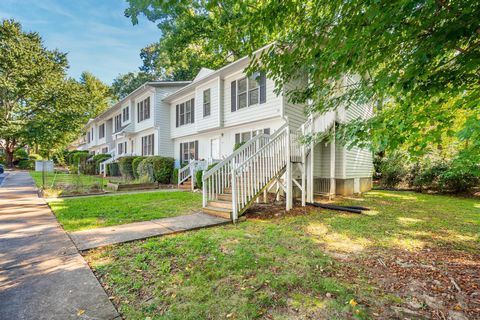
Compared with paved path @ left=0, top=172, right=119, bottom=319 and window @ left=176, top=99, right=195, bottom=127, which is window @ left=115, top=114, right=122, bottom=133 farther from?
paved path @ left=0, top=172, right=119, bottom=319

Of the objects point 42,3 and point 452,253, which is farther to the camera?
point 42,3

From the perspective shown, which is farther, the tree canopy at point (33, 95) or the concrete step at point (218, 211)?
the tree canopy at point (33, 95)

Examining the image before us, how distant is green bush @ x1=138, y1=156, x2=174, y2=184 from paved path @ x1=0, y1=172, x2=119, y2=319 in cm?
898

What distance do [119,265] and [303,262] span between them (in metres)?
2.63

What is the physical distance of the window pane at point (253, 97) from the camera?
434 inches

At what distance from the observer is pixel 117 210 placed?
22.6 feet

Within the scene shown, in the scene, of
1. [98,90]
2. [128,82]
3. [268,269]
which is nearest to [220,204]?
[268,269]

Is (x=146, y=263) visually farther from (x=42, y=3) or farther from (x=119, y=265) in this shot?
(x=42, y=3)

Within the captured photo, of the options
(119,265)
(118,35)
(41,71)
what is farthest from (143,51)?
(119,265)

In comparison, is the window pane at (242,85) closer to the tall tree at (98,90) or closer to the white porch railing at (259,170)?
the white porch railing at (259,170)

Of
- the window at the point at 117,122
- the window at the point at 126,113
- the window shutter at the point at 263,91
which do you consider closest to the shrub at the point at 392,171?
the window shutter at the point at 263,91

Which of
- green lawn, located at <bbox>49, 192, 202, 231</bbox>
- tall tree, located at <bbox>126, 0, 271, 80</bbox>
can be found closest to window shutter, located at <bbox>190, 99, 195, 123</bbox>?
tall tree, located at <bbox>126, 0, 271, 80</bbox>

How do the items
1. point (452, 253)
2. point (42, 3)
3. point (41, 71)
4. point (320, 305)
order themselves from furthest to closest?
point (41, 71)
point (42, 3)
point (452, 253)
point (320, 305)

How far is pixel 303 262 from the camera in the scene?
11.4 ft
